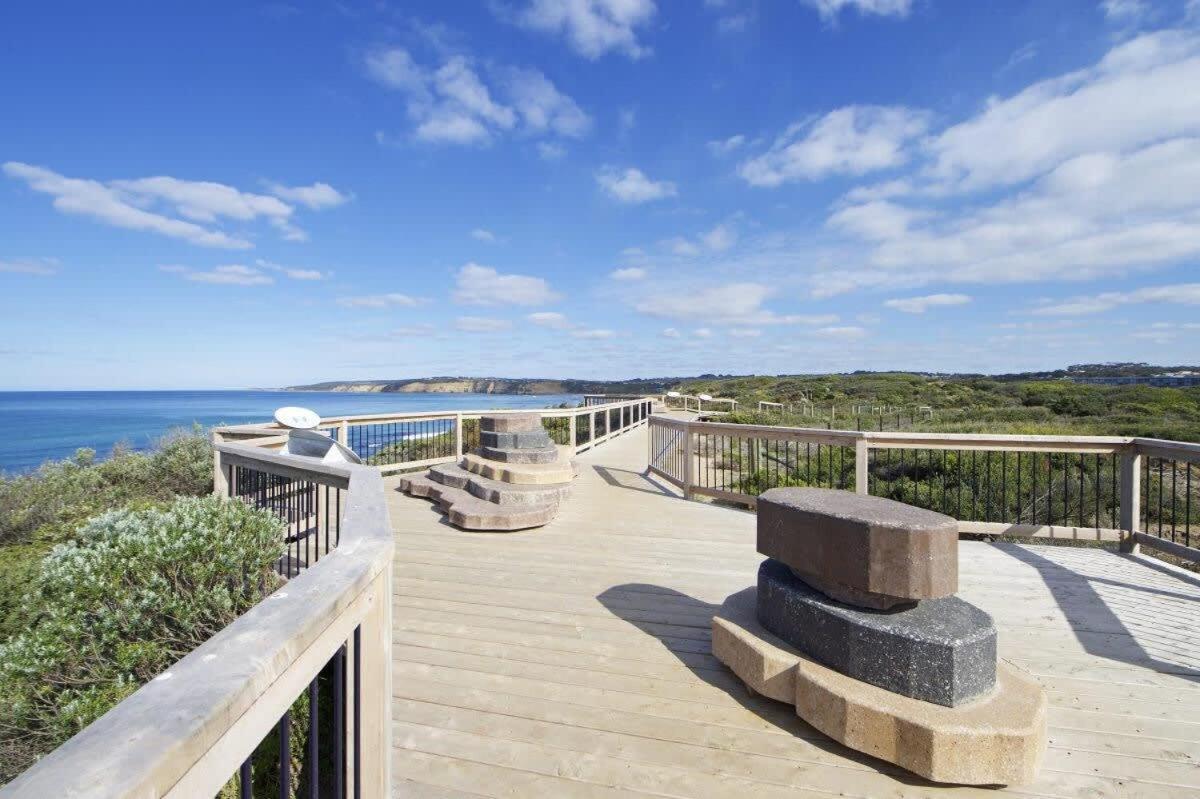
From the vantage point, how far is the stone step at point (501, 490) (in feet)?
19.5

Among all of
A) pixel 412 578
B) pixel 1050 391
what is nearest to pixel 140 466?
pixel 412 578

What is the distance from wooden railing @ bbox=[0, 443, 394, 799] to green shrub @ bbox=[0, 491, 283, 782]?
108 cm

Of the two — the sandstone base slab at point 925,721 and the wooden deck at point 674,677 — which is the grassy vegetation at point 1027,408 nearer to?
the wooden deck at point 674,677

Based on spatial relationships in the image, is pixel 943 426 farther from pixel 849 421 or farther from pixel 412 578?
pixel 412 578

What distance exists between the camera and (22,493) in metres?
7.48

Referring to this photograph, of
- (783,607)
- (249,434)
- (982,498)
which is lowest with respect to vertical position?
(982,498)

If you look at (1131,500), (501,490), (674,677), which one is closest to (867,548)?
(674,677)

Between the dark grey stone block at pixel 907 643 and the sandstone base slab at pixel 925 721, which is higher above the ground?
the dark grey stone block at pixel 907 643

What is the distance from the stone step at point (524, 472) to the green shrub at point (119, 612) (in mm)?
3048

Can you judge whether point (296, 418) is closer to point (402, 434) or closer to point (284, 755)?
point (402, 434)

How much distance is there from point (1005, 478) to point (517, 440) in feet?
A: 19.2

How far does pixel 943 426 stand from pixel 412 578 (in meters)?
18.4

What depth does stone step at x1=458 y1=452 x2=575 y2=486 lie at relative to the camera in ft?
21.4

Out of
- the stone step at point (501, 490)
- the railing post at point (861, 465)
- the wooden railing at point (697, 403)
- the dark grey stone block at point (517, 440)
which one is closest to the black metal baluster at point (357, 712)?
the stone step at point (501, 490)
